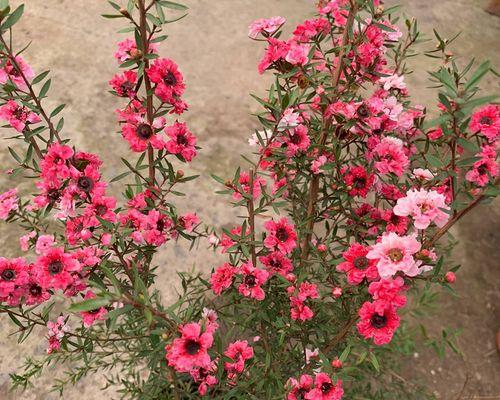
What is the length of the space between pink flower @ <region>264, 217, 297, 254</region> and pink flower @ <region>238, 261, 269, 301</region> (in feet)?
0.33

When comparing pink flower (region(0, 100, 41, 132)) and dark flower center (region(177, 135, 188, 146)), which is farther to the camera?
dark flower center (region(177, 135, 188, 146))

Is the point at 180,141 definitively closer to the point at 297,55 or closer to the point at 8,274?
the point at 297,55

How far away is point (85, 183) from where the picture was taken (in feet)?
3.95

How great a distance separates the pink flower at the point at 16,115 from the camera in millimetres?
1271

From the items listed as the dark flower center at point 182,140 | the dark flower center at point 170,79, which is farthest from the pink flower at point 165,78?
the dark flower center at point 182,140

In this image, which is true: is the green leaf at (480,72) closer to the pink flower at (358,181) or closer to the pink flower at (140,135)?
the pink flower at (358,181)

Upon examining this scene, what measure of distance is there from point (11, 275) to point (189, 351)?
1.61 ft

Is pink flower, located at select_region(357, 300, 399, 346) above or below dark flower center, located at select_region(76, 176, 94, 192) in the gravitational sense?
below

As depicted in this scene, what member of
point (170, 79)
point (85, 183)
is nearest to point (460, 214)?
point (170, 79)

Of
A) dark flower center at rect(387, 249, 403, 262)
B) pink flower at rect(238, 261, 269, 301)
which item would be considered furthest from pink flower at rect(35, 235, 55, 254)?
dark flower center at rect(387, 249, 403, 262)

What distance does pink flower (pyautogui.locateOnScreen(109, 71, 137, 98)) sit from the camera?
1318 millimetres

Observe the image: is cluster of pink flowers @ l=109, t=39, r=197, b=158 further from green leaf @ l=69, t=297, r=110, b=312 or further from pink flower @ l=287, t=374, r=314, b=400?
pink flower @ l=287, t=374, r=314, b=400

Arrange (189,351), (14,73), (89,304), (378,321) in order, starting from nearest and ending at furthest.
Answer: (89,304) < (189,351) < (378,321) < (14,73)

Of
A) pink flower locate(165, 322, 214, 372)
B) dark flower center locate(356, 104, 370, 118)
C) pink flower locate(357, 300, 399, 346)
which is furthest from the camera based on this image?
dark flower center locate(356, 104, 370, 118)
